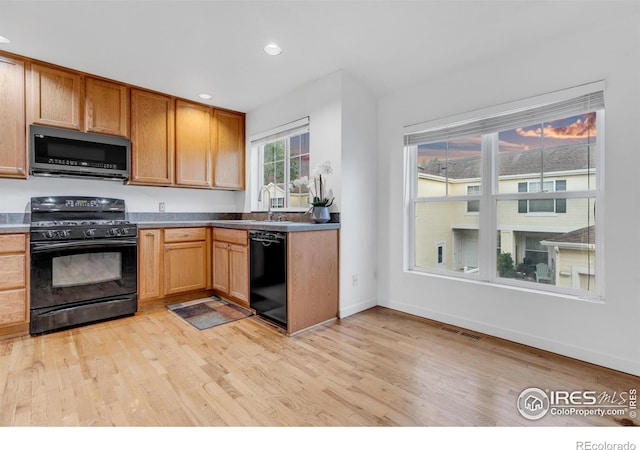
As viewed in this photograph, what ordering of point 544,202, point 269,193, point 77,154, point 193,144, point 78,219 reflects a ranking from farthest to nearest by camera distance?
point 269,193
point 193,144
point 78,219
point 77,154
point 544,202

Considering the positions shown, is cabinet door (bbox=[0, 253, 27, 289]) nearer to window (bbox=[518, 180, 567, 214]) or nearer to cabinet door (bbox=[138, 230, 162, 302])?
cabinet door (bbox=[138, 230, 162, 302])

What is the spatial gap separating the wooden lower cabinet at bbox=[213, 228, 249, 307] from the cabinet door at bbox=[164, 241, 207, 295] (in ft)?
0.49

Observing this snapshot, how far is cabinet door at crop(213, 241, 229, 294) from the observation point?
3.56 m

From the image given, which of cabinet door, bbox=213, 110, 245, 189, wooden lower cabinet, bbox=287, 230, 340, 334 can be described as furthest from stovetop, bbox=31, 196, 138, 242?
wooden lower cabinet, bbox=287, 230, 340, 334

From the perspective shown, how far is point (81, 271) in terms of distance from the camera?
2.93 metres

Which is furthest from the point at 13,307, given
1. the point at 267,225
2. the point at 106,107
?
the point at 267,225

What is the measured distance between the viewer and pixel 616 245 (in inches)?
84.1

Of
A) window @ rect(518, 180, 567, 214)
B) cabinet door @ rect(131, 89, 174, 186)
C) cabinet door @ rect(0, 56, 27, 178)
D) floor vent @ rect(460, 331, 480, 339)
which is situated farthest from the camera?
cabinet door @ rect(131, 89, 174, 186)

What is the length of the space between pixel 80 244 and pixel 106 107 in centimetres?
148

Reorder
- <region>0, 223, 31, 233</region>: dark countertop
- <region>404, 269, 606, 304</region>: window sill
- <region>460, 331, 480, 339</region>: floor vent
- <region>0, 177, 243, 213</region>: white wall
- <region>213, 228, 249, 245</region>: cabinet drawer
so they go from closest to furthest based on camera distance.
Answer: <region>404, 269, 606, 304</region>: window sill → <region>0, 223, 31, 233</region>: dark countertop → <region>460, 331, 480, 339</region>: floor vent → <region>0, 177, 243, 213</region>: white wall → <region>213, 228, 249, 245</region>: cabinet drawer

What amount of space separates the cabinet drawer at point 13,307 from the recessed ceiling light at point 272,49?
2.94 metres

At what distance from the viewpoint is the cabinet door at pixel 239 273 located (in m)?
3.26

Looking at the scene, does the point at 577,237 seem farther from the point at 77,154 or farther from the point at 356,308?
the point at 77,154

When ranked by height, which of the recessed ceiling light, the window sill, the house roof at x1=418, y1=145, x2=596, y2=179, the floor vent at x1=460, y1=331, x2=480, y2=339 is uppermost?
the recessed ceiling light
